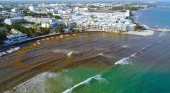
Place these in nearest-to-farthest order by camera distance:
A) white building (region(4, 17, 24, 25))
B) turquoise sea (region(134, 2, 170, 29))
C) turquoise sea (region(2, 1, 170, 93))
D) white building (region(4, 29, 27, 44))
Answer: turquoise sea (region(2, 1, 170, 93)), white building (region(4, 29, 27, 44)), white building (region(4, 17, 24, 25)), turquoise sea (region(134, 2, 170, 29))

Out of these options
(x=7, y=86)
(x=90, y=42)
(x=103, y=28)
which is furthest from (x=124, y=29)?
(x=7, y=86)

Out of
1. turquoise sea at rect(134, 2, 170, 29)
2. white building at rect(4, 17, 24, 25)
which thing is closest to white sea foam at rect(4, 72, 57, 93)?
white building at rect(4, 17, 24, 25)

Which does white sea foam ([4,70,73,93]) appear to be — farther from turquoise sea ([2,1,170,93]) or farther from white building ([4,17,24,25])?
white building ([4,17,24,25])

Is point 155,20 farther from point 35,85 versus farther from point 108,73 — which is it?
point 35,85

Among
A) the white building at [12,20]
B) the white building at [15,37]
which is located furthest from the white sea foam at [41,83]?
the white building at [12,20]

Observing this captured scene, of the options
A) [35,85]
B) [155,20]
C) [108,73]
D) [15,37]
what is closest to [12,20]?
[15,37]

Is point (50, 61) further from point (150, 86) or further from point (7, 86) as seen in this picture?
point (150, 86)

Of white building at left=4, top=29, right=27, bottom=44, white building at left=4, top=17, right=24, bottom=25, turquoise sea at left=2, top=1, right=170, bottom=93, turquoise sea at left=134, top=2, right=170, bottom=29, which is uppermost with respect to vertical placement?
white building at left=4, top=17, right=24, bottom=25

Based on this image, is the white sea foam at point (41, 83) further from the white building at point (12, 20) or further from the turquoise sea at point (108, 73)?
the white building at point (12, 20)

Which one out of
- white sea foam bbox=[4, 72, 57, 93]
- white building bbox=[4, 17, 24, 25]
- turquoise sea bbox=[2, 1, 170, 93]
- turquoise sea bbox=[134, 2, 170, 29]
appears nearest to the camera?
white sea foam bbox=[4, 72, 57, 93]
